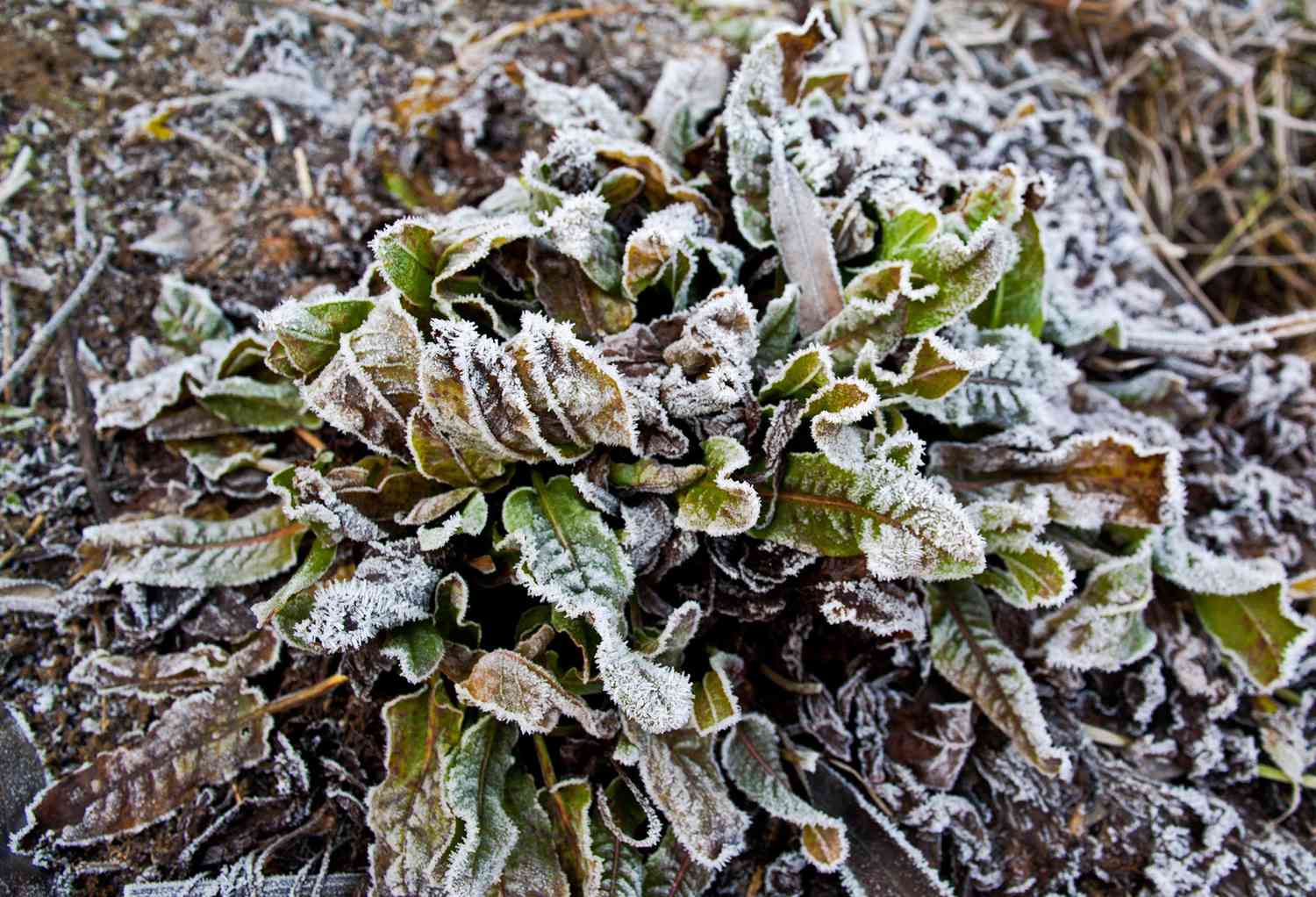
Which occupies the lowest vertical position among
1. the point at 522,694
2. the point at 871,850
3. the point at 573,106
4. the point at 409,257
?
the point at 871,850

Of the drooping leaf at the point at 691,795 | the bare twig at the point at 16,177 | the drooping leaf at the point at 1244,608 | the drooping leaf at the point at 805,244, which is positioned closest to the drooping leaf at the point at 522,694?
the drooping leaf at the point at 691,795

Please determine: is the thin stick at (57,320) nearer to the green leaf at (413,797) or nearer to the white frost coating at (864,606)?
the green leaf at (413,797)

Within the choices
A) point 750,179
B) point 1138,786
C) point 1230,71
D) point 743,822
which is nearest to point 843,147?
point 750,179

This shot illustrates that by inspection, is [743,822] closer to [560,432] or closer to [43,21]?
[560,432]

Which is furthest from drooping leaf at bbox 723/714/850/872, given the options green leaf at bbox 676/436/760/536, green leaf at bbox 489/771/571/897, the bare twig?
the bare twig

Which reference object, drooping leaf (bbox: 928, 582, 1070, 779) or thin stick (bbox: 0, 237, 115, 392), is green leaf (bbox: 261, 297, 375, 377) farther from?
drooping leaf (bbox: 928, 582, 1070, 779)

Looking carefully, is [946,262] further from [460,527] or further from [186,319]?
[186,319]

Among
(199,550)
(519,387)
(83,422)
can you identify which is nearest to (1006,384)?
(519,387)
